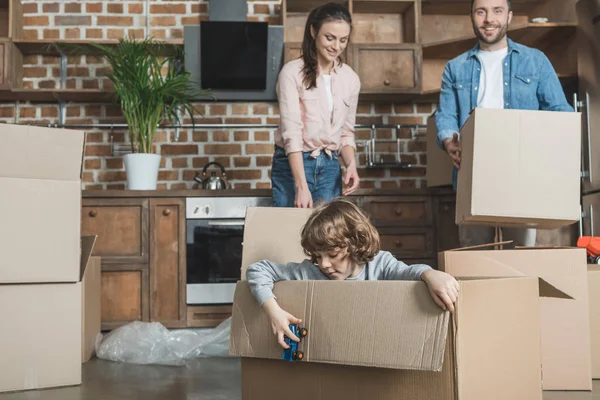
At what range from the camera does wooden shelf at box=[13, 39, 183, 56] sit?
3699mm

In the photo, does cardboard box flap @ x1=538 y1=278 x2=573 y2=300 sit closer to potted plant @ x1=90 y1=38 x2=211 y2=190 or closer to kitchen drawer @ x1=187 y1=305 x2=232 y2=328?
kitchen drawer @ x1=187 y1=305 x2=232 y2=328

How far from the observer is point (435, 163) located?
11.4 feet

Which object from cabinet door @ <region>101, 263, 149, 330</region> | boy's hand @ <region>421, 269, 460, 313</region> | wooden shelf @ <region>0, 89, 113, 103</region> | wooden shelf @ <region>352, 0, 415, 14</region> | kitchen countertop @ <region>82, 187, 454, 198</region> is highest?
wooden shelf @ <region>352, 0, 415, 14</region>

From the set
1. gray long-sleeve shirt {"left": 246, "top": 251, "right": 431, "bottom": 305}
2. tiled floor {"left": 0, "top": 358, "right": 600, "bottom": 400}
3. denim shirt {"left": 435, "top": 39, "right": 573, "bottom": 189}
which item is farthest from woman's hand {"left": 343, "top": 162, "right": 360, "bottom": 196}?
gray long-sleeve shirt {"left": 246, "top": 251, "right": 431, "bottom": 305}

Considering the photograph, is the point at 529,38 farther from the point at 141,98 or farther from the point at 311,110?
the point at 141,98

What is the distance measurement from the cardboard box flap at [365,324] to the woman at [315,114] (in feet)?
2.66

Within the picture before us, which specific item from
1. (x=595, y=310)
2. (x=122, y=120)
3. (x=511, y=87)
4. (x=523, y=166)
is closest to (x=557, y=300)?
(x=595, y=310)

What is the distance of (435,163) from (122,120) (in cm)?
167

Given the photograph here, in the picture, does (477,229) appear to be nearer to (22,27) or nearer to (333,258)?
(333,258)

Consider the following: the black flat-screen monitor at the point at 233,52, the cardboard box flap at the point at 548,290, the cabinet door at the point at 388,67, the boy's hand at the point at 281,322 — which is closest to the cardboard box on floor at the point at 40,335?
the boy's hand at the point at 281,322

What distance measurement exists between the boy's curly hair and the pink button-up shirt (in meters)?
0.75

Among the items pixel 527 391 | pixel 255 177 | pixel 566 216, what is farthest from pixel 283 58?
pixel 527 391

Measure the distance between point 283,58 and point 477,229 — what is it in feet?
5.70

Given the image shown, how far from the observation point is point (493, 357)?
4.44 ft
